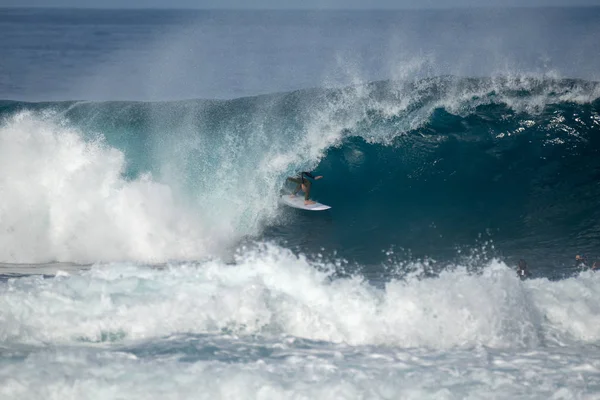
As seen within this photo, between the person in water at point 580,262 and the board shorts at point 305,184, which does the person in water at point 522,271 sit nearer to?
the person in water at point 580,262

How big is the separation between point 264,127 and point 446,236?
5.33m

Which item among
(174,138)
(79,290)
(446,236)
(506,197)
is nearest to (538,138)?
(506,197)

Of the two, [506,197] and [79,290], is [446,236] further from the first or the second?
[79,290]

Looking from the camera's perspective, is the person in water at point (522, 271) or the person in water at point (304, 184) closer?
the person in water at point (522, 271)

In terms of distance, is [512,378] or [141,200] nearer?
[512,378]

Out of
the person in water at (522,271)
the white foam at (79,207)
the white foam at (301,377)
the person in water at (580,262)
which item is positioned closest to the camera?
the white foam at (301,377)

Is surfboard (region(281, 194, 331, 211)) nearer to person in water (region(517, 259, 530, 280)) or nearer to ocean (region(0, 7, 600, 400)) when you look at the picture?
ocean (region(0, 7, 600, 400))

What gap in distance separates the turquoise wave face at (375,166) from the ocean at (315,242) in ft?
0.15

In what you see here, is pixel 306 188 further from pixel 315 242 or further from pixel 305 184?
pixel 315 242

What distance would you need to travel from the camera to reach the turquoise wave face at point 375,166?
1166 centimetres

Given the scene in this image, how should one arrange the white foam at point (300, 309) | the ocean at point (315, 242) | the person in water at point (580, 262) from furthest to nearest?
the person in water at point (580, 262)
the white foam at point (300, 309)
the ocean at point (315, 242)

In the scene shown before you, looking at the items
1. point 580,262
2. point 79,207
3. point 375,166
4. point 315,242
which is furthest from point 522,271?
point 79,207

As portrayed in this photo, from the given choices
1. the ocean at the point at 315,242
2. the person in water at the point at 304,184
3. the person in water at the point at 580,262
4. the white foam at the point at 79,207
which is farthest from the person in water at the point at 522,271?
the white foam at the point at 79,207

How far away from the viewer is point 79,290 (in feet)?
25.2
